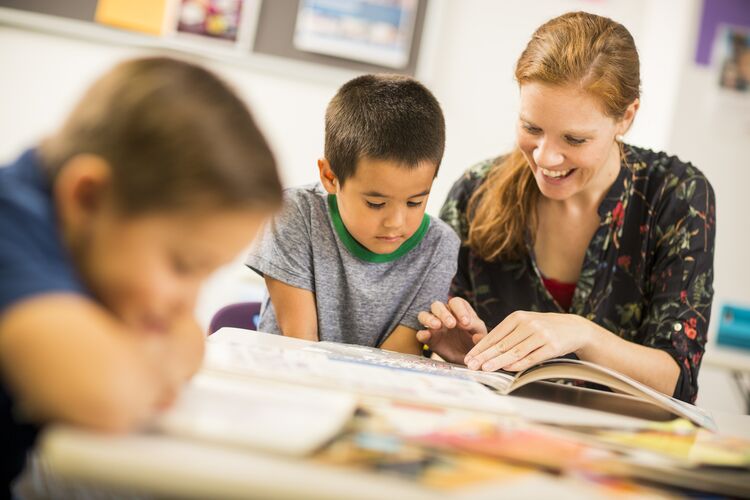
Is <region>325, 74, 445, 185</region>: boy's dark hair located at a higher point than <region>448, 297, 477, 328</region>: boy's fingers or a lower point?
higher

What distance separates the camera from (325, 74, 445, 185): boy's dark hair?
49.1 inches

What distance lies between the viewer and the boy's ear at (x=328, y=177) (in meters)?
1.32

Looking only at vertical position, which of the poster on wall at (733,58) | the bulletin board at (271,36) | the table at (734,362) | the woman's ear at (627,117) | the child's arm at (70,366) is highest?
the poster on wall at (733,58)

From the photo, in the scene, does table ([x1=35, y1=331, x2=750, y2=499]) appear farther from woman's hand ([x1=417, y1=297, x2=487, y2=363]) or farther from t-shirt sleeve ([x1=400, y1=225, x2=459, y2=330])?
t-shirt sleeve ([x1=400, y1=225, x2=459, y2=330])

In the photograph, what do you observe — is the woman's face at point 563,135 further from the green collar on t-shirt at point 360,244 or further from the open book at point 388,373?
the open book at point 388,373

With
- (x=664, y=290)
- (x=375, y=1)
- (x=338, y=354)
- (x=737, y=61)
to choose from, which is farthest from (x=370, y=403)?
(x=737, y=61)

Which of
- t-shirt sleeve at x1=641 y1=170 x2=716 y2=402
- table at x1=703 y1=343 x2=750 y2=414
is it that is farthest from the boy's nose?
table at x1=703 y1=343 x2=750 y2=414

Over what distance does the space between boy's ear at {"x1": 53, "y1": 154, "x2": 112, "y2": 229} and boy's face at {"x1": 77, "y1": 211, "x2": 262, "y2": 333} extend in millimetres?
12

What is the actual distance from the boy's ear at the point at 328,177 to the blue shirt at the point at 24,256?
775 millimetres

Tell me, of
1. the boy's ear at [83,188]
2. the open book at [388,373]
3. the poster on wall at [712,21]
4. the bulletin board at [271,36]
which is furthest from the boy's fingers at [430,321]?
the poster on wall at [712,21]

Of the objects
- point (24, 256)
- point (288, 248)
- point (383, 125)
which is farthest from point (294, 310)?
point (24, 256)

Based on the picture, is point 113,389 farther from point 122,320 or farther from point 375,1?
point 375,1

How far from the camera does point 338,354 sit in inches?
37.9

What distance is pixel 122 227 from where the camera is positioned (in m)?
0.52
